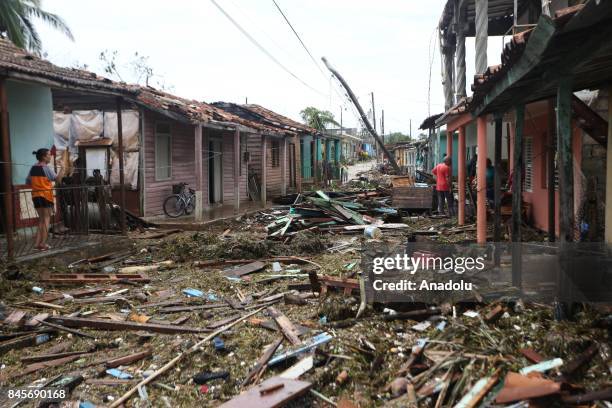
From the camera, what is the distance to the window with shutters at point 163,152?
1469cm

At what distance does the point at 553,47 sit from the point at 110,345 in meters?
5.10

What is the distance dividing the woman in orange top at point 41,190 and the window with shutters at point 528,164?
33.3ft

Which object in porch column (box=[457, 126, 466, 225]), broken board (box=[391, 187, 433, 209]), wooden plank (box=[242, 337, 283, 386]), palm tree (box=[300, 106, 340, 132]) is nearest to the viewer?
wooden plank (box=[242, 337, 283, 386])

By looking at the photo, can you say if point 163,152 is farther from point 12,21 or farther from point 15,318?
point 12,21

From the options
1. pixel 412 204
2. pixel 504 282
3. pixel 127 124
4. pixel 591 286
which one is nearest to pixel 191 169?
pixel 127 124

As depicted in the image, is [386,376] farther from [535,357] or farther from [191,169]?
[191,169]

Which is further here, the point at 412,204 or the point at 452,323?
the point at 412,204

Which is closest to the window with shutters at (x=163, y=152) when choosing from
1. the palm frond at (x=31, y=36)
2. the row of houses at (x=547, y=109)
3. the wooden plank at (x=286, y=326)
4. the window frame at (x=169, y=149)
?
the window frame at (x=169, y=149)

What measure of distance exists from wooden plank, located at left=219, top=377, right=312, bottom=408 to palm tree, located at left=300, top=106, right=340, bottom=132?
42023mm

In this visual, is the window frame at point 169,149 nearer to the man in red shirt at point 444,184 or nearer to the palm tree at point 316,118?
the man in red shirt at point 444,184

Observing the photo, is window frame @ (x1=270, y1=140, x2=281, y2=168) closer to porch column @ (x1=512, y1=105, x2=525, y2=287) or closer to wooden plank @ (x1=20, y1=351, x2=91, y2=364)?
porch column @ (x1=512, y1=105, x2=525, y2=287)

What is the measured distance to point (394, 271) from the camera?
261 inches

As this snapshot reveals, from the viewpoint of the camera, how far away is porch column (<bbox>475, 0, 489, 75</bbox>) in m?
11.5

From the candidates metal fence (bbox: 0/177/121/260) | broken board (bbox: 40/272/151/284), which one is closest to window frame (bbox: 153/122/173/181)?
metal fence (bbox: 0/177/121/260)
